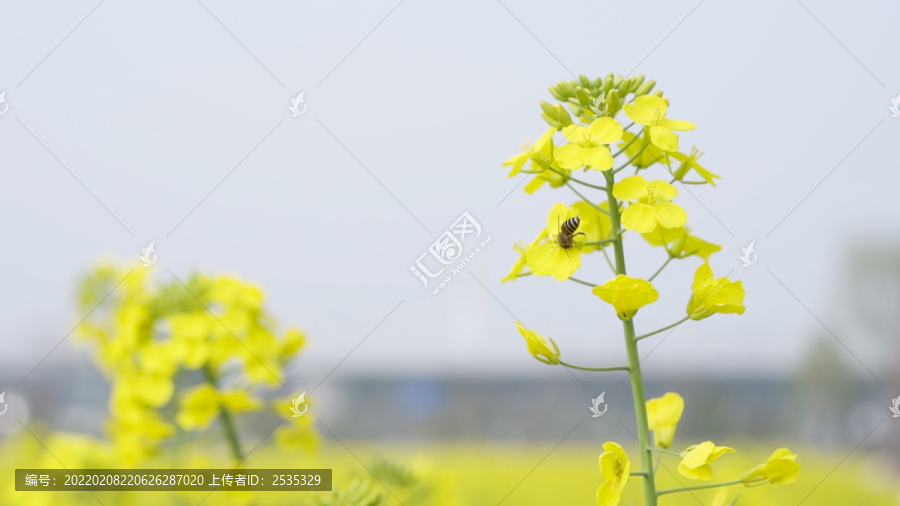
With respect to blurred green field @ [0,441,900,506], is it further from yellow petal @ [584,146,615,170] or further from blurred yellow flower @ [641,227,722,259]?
yellow petal @ [584,146,615,170]

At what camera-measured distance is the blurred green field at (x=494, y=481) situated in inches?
72.7

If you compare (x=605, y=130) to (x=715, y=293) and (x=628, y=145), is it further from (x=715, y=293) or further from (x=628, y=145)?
(x=715, y=293)

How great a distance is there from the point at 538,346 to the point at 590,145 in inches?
11.6

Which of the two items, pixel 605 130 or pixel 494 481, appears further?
pixel 494 481

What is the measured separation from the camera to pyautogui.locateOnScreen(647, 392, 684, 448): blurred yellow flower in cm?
114

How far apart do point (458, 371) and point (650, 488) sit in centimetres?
865

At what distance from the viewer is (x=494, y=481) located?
4.10 metres

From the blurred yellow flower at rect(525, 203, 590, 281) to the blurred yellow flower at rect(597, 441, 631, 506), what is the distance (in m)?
0.24

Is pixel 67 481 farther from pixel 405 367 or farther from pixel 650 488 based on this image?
pixel 405 367

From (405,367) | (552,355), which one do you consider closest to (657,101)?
(552,355)

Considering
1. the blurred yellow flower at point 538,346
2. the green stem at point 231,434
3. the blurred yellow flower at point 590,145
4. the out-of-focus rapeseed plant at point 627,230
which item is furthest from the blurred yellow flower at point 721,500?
the green stem at point 231,434

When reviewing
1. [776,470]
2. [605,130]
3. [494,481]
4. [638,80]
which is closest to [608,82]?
[638,80]

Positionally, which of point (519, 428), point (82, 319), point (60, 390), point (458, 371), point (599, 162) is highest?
point (60, 390)

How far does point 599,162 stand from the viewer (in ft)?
3.44
